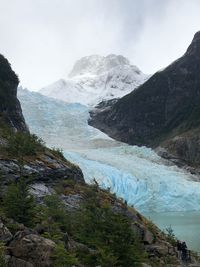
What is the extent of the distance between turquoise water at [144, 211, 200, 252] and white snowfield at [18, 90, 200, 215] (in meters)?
4.00

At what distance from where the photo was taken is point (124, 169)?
225 ft

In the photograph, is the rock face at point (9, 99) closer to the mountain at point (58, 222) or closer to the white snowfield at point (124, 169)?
the mountain at point (58, 222)

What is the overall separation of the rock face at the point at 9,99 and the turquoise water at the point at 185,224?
1288 cm

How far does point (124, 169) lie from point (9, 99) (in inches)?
1200

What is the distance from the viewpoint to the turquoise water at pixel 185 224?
32625 mm

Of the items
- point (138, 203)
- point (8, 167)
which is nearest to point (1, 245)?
point (8, 167)

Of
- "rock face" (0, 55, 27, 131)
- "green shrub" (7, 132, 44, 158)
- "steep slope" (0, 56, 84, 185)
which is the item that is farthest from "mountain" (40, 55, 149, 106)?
"green shrub" (7, 132, 44, 158)

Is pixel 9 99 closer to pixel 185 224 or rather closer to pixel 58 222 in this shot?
pixel 185 224

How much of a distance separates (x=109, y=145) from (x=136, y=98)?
129ft

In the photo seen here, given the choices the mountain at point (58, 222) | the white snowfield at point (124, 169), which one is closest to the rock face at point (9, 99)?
the mountain at point (58, 222)

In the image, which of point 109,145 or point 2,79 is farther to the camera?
point 109,145

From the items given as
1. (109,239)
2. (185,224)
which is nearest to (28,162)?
(109,239)

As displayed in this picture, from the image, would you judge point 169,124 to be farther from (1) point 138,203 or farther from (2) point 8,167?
(2) point 8,167

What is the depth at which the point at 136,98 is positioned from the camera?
130375 millimetres
